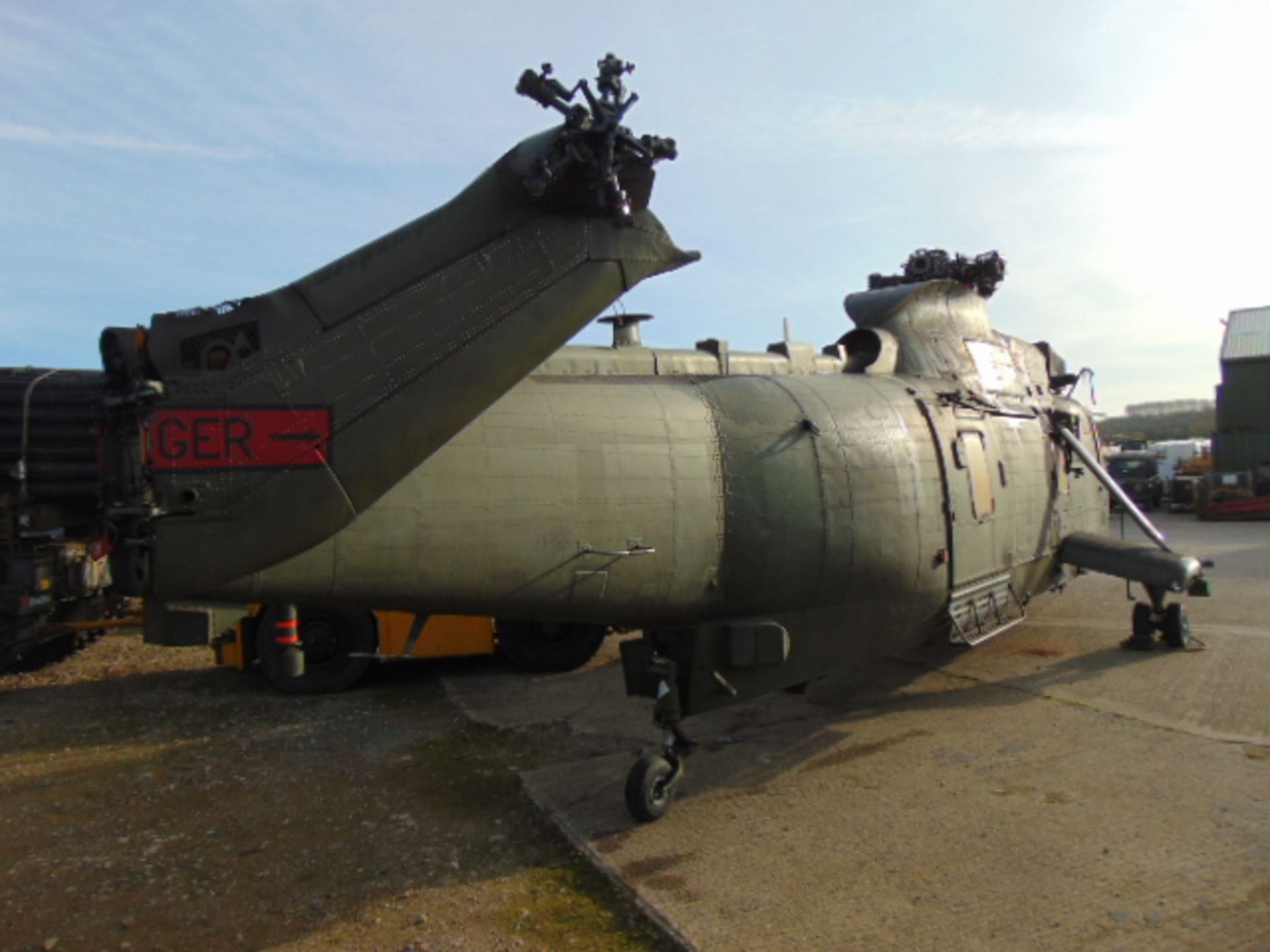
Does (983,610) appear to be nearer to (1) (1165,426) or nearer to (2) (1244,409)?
(2) (1244,409)

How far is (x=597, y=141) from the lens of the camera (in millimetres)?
4496

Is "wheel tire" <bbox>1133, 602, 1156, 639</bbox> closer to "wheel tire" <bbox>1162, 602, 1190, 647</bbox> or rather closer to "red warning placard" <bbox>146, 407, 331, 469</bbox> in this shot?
"wheel tire" <bbox>1162, 602, 1190, 647</bbox>

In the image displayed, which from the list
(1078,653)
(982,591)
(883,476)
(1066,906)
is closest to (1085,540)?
(1078,653)

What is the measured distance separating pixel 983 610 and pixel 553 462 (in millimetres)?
4394

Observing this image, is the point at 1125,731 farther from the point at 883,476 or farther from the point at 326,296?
the point at 326,296

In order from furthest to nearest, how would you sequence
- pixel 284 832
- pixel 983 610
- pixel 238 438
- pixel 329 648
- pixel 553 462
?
pixel 329 648 → pixel 983 610 → pixel 284 832 → pixel 553 462 → pixel 238 438

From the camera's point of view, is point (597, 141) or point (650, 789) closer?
point (597, 141)

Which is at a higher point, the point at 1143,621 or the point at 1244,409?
the point at 1244,409

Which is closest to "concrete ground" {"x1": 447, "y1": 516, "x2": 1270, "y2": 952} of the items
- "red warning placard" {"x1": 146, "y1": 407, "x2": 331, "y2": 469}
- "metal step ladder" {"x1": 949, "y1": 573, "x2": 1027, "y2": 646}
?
"metal step ladder" {"x1": 949, "y1": 573, "x2": 1027, "y2": 646}

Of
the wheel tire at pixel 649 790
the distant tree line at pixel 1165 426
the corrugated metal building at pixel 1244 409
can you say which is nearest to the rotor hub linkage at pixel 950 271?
the wheel tire at pixel 649 790

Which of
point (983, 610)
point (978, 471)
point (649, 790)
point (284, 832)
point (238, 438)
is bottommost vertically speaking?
point (284, 832)

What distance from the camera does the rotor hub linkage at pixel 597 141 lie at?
4.26 meters

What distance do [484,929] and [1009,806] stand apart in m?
3.43

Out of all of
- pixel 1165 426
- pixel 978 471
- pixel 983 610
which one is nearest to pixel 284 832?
pixel 983 610
